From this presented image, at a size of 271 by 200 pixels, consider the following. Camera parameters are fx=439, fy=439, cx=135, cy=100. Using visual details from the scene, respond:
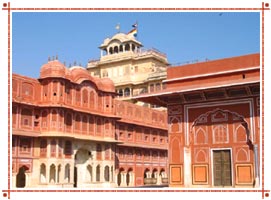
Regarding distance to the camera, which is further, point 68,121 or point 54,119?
point 68,121

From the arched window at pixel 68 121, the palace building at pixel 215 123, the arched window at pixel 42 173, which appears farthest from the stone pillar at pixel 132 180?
the palace building at pixel 215 123

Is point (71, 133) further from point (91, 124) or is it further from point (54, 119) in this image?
point (91, 124)

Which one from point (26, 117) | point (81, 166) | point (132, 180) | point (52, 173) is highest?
point (26, 117)

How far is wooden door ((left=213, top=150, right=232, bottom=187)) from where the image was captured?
20.0m

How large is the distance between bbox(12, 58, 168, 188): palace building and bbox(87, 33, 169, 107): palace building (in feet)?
22.3

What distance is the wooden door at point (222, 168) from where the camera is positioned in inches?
788

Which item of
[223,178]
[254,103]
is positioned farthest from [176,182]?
[254,103]

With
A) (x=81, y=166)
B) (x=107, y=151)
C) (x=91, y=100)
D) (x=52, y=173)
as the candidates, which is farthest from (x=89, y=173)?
(x=91, y=100)

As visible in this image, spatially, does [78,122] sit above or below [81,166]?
above

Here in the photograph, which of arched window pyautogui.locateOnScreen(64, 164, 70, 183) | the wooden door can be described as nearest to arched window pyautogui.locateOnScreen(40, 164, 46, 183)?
arched window pyautogui.locateOnScreen(64, 164, 70, 183)

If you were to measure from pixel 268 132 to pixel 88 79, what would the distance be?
21665 mm

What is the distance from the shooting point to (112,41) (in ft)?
165

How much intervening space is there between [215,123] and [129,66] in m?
28.7

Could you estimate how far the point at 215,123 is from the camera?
67.6 ft
